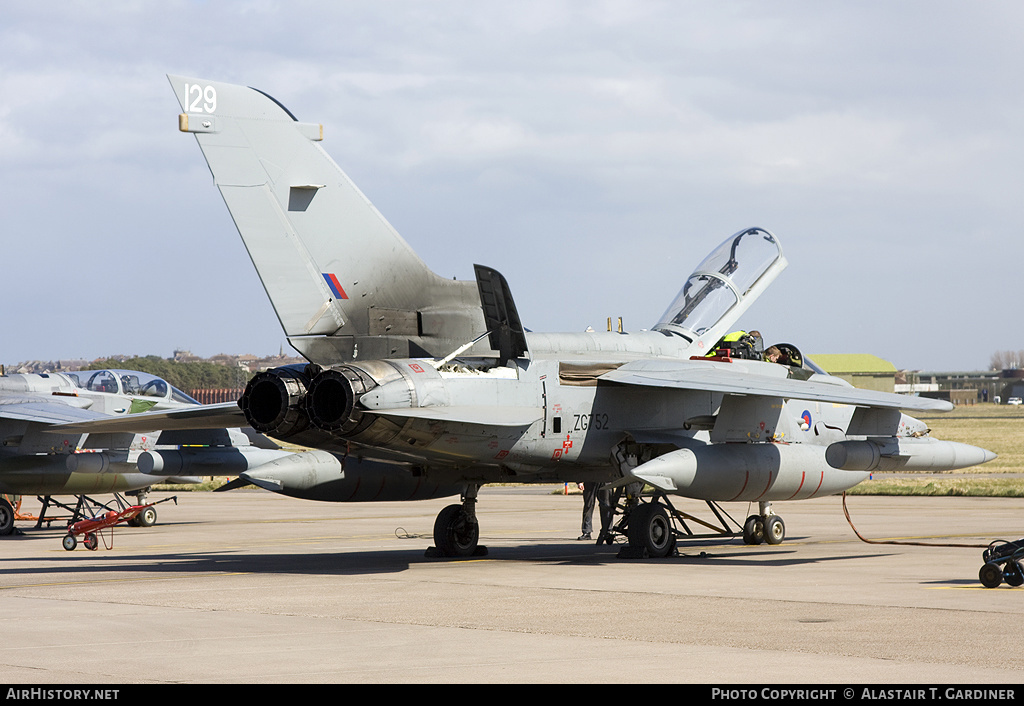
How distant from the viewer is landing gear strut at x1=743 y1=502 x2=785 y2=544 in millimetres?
17484

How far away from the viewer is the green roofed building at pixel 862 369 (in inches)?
4267

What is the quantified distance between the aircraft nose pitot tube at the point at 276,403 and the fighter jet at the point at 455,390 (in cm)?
2

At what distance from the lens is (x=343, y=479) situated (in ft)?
50.2

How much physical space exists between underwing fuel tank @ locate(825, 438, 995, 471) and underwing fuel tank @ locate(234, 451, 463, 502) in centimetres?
487

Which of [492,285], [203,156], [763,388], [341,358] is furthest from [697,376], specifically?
[203,156]

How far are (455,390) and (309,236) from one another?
2.31 meters

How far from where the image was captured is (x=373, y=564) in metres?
15.0

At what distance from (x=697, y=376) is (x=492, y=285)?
273 cm

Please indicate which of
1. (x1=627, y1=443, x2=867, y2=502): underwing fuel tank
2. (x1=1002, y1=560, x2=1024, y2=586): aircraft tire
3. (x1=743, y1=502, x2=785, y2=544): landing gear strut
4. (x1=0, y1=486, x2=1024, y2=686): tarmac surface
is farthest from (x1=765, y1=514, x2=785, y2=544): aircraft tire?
(x1=1002, y1=560, x2=1024, y2=586): aircraft tire

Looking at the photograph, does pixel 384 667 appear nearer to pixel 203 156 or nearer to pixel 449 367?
pixel 449 367

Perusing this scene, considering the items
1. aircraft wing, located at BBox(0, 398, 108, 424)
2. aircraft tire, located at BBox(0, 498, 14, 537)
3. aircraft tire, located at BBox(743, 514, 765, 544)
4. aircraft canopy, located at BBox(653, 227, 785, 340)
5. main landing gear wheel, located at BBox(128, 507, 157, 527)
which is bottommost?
main landing gear wheel, located at BBox(128, 507, 157, 527)

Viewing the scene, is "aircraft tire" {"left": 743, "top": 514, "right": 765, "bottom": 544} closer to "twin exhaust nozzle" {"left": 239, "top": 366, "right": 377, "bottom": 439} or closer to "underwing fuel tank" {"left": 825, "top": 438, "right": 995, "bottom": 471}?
"underwing fuel tank" {"left": 825, "top": 438, "right": 995, "bottom": 471}

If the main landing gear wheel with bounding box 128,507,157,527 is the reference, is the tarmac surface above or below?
above

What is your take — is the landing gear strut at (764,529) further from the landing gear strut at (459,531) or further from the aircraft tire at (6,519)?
the aircraft tire at (6,519)
